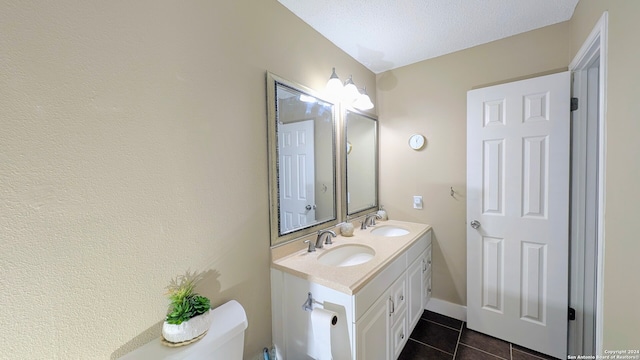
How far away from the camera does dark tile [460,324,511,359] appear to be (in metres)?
1.71

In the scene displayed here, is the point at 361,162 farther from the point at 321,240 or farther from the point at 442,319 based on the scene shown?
the point at 442,319

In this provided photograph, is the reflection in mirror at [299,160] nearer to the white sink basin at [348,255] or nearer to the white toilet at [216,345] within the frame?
the white sink basin at [348,255]

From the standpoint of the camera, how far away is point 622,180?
3.07 ft

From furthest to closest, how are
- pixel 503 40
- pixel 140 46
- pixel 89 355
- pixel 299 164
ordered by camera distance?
pixel 503 40 → pixel 299 164 → pixel 140 46 → pixel 89 355

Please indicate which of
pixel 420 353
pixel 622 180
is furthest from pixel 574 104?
pixel 420 353

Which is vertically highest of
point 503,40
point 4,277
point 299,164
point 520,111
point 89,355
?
point 503,40

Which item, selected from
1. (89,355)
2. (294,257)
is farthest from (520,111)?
(89,355)

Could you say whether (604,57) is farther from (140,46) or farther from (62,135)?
(62,135)

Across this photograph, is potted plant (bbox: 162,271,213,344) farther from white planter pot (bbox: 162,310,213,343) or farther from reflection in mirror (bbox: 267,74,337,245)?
reflection in mirror (bbox: 267,74,337,245)

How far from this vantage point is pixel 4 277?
640 millimetres

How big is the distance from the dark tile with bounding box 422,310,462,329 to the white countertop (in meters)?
0.85

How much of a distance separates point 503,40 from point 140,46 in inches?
93.5

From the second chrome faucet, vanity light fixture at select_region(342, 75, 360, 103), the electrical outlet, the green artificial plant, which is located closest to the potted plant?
the green artificial plant

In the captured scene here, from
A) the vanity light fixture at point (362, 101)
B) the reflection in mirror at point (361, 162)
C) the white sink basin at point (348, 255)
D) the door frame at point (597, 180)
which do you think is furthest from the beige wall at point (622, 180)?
the reflection in mirror at point (361, 162)
